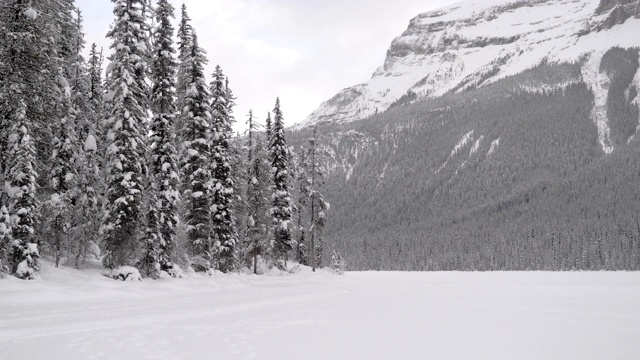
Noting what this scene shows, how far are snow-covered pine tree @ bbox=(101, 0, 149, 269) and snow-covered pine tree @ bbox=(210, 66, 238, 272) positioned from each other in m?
9.41

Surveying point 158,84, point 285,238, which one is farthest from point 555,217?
point 158,84

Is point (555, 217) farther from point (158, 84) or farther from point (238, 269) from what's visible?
point (158, 84)

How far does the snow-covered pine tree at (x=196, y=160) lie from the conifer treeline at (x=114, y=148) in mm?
82

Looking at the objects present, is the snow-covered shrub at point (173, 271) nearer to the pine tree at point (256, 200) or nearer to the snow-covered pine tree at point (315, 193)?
the pine tree at point (256, 200)

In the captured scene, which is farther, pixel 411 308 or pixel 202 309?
pixel 411 308

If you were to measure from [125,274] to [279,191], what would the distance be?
72.7 feet

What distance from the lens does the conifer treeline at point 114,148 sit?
779 inches

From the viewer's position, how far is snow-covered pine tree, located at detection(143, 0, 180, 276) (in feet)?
87.0

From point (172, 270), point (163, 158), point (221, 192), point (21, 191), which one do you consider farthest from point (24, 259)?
point (221, 192)

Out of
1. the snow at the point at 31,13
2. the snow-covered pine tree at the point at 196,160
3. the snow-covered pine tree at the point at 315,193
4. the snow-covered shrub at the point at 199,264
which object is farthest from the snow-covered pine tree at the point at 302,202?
the snow at the point at 31,13

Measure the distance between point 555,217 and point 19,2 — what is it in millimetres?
186518

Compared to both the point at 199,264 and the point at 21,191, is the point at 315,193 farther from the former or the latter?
the point at 21,191

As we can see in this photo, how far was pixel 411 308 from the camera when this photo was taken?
18984mm

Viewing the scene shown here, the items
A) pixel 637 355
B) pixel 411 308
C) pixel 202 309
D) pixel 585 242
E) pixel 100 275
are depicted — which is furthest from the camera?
Result: pixel 585 242
